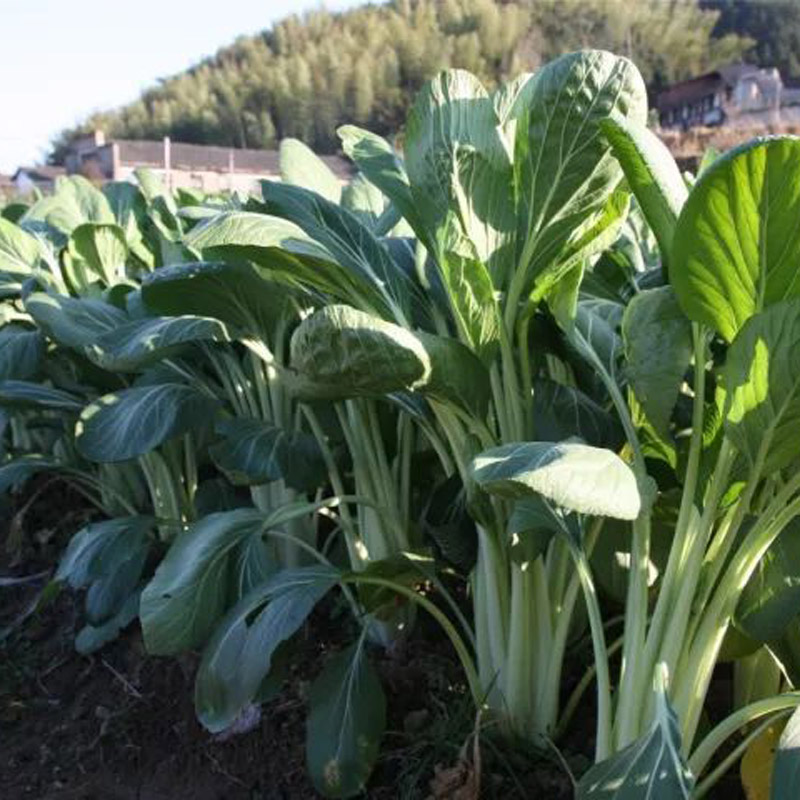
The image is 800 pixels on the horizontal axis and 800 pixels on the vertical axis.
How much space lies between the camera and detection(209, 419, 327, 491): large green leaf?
6.68 feet

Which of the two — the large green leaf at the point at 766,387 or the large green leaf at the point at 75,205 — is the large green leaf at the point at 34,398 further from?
the large green leaf at the point at 766,387

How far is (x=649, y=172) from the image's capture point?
1287 mm

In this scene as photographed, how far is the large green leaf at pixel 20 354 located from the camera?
2.67 m

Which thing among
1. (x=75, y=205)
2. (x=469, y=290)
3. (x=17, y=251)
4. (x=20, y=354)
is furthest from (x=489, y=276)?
(x=75, y=205)

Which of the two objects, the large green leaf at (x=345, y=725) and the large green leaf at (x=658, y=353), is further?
the large green leaf at (x=345, y=725)

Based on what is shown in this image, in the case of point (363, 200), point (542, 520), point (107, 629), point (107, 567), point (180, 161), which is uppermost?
point (363, 200)

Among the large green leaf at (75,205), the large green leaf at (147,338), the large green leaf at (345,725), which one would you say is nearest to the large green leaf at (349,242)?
the large green leaf at (147,338)

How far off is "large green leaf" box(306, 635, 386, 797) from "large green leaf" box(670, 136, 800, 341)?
3.04 ft

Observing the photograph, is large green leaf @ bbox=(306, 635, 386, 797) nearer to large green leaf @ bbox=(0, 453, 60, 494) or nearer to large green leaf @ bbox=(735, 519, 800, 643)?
large green leaf @ bbox=(735, 519, 800, 643)

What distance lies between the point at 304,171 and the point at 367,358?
1235 mm

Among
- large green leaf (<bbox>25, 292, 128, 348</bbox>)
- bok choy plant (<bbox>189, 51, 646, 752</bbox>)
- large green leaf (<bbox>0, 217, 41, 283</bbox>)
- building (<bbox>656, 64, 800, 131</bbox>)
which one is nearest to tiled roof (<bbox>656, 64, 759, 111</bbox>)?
building (<bbox>656, 64, 800, 131</bbox>)

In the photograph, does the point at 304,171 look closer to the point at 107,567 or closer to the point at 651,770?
the point at 107,567

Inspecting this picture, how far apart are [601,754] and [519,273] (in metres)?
0.78

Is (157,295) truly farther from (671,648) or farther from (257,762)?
(671,648)
